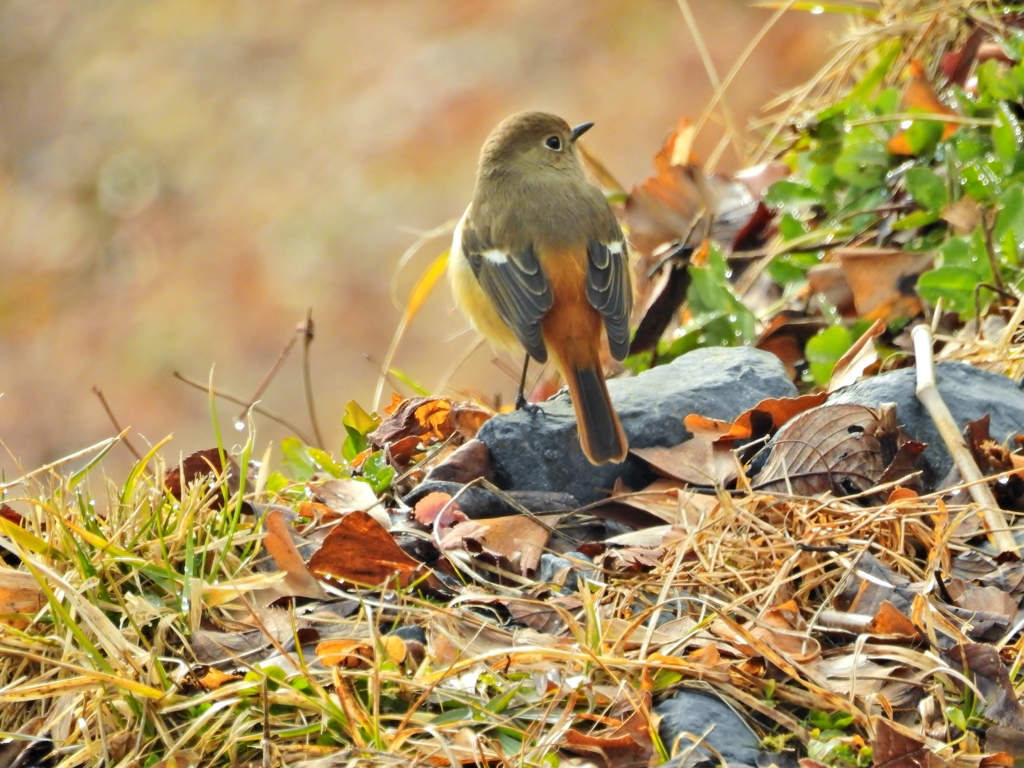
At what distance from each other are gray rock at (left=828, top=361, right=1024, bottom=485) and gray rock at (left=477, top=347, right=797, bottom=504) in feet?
1.07

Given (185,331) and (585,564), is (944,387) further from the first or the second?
(185,331)

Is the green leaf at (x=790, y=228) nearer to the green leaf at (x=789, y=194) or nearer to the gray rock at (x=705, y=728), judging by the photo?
the green leaf at (x=789, y=194)

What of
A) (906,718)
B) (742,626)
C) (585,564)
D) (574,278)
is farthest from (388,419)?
(906,718)

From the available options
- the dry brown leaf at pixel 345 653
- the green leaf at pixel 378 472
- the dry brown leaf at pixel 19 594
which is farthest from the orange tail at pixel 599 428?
the dry brown leaf at pixel 19 594

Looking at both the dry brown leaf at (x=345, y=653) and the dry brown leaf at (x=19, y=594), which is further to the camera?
the dry brown leaf at (x=19, y=594)

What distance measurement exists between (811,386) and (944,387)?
85 centimetres

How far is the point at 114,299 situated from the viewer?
37.6 ft

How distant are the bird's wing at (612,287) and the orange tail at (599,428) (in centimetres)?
51

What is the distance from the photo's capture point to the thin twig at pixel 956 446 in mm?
2893

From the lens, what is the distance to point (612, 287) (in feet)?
14.0

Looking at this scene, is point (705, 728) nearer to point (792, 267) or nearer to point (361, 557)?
point (361, 557)

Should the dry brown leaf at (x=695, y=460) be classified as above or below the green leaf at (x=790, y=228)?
below

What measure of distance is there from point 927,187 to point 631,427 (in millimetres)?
1653

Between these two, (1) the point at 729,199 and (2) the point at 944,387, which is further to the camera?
(1) the point at 729,199
